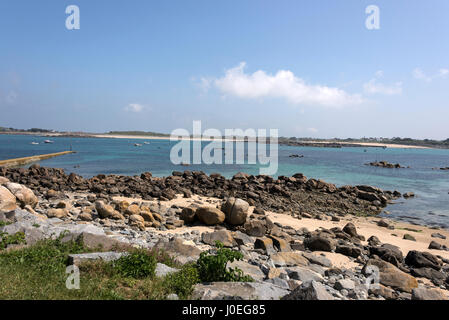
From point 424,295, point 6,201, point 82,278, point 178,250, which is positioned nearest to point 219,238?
point 178,250

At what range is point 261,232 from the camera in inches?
521

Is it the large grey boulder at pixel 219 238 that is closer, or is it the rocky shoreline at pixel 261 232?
the rocky shoreline at pixel 261 232

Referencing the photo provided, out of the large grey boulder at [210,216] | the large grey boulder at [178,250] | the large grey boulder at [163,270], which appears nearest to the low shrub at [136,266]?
the large grey boulder at [163,270]

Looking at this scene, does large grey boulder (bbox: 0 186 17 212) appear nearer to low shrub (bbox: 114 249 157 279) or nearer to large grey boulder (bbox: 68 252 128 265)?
large grey boulder (bbox: 68 252 128 265)

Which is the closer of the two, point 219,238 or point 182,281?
point 182,281

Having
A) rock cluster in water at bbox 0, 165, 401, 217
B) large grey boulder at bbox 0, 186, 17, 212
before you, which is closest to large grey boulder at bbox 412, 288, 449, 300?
rock cluster in water at bbox 0, 165, 401, 217

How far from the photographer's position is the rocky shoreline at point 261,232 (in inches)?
306

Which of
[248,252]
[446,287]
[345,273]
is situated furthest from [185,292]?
[446,287]

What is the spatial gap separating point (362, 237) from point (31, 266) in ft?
45.8

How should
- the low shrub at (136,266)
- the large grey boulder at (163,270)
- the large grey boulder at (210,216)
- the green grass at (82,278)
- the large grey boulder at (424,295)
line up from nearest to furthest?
the green grass at (82,278)
the low shrub at (136,266)
the large grey boulder at (163,270)
the large grey boulder at (424,295)
the large grey boulder at (210,216)

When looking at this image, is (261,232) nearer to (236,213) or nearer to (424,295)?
(236,213)

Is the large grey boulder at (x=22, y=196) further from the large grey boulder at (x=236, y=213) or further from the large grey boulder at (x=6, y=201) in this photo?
the large grey boulder at (x=236, y=213)

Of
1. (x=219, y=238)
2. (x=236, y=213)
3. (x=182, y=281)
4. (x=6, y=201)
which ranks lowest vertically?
(x=219, y=238)
